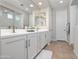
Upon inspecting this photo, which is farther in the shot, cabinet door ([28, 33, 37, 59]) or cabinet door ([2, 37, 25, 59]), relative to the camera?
cabinet door ([28, 33, 37, 59])

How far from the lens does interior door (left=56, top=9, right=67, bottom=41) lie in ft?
22.6

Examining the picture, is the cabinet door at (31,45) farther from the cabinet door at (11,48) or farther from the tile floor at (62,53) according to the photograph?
the tile floor at (62,53)

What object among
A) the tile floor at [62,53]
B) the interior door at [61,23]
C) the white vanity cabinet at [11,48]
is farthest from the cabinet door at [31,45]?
the interior door at [61,23]

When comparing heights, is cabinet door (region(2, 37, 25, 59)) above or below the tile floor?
above

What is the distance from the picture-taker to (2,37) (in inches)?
47.8

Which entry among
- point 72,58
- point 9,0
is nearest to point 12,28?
point 9,0

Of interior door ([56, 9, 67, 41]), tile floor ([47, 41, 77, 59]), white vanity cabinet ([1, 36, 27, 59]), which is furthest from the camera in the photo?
interior door ([56, 9, 67, 41])

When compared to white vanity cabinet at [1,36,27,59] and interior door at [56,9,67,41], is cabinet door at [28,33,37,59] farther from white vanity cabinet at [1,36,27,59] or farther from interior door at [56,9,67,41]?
interior door at [56,9,67,41]

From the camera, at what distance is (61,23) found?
6.97m

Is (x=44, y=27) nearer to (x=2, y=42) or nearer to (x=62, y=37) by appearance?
(x=62, y=37)

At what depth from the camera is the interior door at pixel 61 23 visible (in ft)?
22.6

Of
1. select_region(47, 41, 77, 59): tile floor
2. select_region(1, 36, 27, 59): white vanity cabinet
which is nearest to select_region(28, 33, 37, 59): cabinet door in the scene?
select_region(1, 36, 27, 59): white vanity cabinet

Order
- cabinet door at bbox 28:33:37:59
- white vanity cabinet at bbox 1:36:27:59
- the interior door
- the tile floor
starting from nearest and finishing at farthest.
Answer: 1. white vanity cabinet at bbox 1:36:27:59
2. cabinet door at bbox 28:33:37:59
3. the tile floor
4. the interior door

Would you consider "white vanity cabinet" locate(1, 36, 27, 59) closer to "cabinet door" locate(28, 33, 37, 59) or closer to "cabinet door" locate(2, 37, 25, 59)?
"cabinet door" locate(2, 37, 25, 59)
